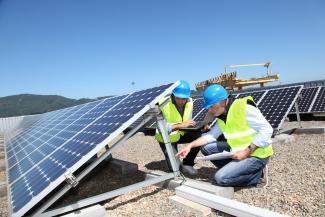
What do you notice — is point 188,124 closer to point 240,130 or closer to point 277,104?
point 240,130

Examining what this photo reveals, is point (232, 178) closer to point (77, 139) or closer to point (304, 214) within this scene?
point (304, 214)

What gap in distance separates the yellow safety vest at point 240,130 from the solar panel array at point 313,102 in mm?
10267

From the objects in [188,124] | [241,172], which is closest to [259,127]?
[241,172]

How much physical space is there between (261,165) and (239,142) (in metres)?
0.49

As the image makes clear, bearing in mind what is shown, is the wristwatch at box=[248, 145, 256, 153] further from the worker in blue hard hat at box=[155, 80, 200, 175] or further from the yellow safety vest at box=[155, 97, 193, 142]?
the yellow safety vest at box=[155, 97, 193, 142]

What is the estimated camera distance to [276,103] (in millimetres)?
10656

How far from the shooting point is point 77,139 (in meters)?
5.50

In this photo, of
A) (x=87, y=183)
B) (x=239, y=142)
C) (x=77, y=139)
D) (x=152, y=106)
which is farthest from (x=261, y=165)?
(x=87, y=183)

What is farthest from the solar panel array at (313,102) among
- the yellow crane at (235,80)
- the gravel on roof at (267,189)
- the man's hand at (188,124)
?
the yellow crane at (235,80)

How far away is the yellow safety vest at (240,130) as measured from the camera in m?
5.13

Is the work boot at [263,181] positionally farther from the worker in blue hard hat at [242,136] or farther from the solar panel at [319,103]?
the solar panel at [319,103]

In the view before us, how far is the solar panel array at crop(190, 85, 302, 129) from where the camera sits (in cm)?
975

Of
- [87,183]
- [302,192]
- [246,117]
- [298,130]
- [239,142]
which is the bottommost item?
[298,130]

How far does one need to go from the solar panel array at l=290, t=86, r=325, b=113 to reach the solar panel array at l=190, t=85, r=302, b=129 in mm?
3500
